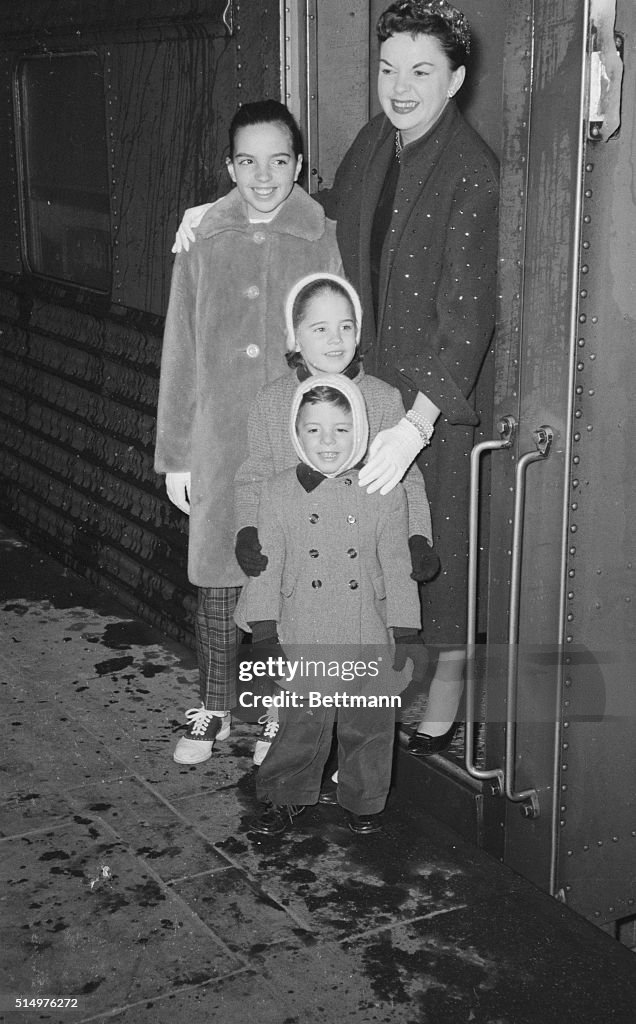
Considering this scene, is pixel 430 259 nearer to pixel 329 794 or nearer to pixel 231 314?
pixel 231 314

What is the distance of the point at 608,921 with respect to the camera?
133 inches

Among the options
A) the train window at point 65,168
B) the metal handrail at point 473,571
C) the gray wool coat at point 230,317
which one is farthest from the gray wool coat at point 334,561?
the train window at point 65,168

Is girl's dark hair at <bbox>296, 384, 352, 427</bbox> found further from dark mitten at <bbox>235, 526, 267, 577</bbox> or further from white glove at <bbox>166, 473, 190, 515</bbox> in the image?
white glove at <bbox>166, 473, 190, 515</bbox>

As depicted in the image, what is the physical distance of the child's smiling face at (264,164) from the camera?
11.2 ft

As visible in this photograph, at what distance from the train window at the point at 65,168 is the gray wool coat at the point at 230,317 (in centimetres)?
191

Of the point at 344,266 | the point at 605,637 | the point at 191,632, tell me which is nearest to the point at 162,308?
the point at 191,632

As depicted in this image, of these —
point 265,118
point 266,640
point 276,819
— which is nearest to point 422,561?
point 266,640

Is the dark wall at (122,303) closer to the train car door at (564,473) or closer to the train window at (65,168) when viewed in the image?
the train window at (65,168)

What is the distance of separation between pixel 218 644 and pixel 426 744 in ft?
2.28

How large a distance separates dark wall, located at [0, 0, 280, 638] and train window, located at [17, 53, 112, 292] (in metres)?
0.09

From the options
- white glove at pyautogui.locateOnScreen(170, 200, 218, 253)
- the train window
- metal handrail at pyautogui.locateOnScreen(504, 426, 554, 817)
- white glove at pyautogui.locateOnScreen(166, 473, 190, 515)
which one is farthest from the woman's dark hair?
the train window

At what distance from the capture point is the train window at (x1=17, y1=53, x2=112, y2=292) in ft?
18.1

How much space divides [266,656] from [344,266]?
3.57 feet

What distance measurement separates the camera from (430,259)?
336 centimetres
